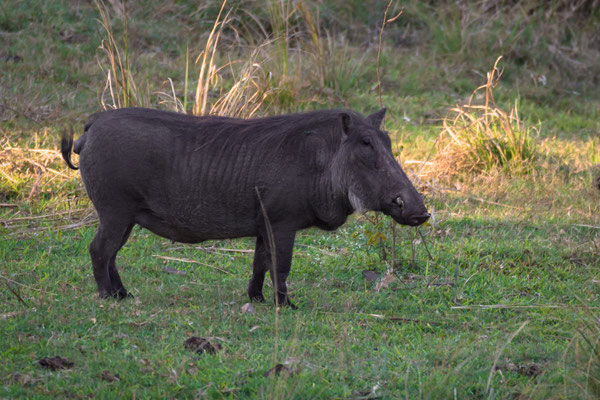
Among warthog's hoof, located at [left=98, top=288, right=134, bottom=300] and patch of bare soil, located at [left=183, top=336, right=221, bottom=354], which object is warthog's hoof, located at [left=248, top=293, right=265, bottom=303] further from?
patch of bare soil, located at [left=183, top=336, right=221, bottom=354]

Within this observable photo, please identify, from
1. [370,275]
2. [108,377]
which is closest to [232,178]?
[370,275]

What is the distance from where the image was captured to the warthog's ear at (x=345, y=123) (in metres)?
4.30

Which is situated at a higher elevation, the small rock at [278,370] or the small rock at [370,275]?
the small rock at [278,370]

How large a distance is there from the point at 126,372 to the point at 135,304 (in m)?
1.02

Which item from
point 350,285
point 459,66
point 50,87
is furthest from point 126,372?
point 459,66

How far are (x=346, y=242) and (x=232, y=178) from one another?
173 cm

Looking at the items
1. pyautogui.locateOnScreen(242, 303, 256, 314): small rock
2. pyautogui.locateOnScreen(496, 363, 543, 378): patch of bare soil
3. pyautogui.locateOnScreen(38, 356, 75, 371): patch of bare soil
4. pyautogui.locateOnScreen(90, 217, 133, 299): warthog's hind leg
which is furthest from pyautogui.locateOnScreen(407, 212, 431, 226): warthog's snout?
pyautogui.locateOnScreen(38, 356, 75, 371): patch of bare soil

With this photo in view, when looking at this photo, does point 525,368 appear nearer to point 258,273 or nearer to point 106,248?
point 258,273

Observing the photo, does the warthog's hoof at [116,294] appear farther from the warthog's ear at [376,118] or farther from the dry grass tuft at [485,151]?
the dry grass tuft at [485,151]

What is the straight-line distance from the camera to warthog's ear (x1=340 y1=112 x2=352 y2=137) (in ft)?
14.1

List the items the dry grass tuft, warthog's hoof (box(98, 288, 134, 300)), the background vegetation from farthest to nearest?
the dry grass tuft, warthog's hoof (box(98, 288, 134, 300)), the background vegetation

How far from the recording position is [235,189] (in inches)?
173

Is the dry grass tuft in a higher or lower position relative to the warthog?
lower

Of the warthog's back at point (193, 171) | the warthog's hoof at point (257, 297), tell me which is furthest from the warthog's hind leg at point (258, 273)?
the warthog's back at point (193, 171)
